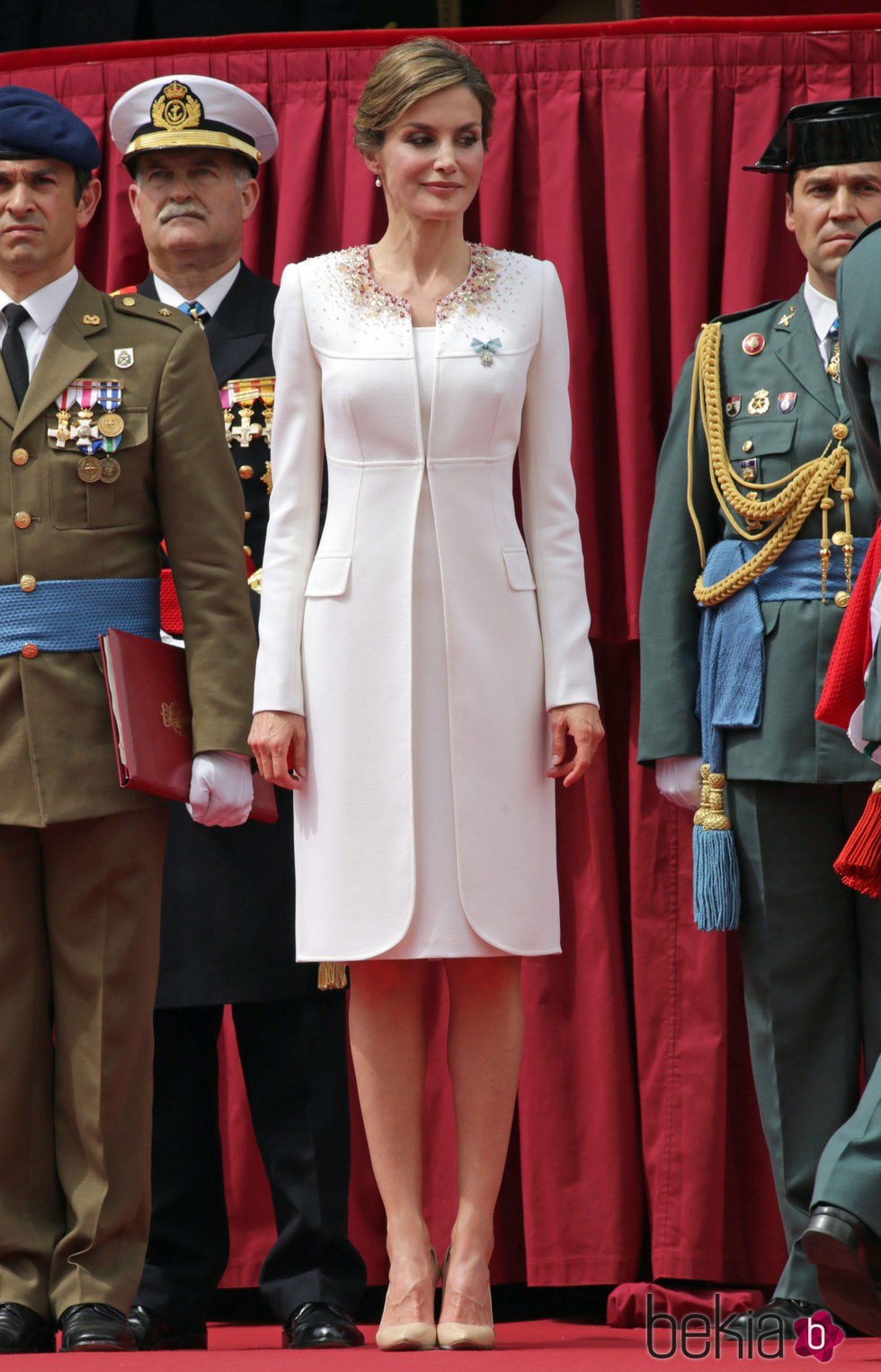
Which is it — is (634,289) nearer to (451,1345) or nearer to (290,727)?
(290,727)

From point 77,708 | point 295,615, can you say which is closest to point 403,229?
point 295,615

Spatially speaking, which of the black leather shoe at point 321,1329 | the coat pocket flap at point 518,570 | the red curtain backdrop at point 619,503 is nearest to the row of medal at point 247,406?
the coat pocket flap at point 518,570

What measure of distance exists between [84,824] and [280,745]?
0.98ft

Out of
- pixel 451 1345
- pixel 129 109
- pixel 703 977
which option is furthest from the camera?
pixel 703 977

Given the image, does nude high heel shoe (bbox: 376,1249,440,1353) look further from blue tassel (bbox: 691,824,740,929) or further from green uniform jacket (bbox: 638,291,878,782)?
green uniform jacket (bbox: 638,291,878,782)

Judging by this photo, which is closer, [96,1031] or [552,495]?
[96,1031]

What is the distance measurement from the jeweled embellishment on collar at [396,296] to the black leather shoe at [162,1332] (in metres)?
1.56

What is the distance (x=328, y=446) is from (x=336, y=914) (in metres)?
0.69

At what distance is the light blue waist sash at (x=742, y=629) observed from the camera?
3.40 m

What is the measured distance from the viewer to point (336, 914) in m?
3.05

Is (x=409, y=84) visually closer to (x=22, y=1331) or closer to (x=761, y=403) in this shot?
(x=761, y=403)

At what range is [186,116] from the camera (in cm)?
373

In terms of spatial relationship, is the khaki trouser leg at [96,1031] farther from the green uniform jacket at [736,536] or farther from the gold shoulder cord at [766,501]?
the gold shoulder cord at [766,501]

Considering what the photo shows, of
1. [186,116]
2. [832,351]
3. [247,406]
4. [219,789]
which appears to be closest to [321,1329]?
[219,789]
